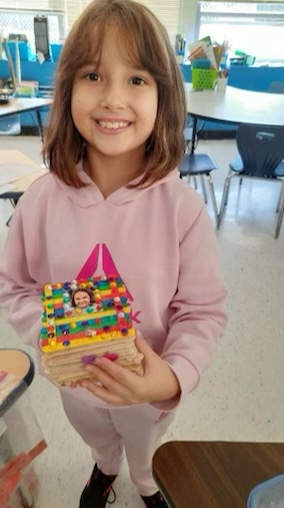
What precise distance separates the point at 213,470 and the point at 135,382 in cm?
17

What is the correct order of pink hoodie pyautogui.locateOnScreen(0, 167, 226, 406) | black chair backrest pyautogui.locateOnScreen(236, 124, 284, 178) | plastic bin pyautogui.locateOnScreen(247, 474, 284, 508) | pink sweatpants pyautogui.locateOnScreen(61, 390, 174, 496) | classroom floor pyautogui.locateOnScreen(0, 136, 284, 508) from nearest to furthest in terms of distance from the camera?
plastic bin pyautogui.locateOnScreen(247, 474, 284, 508)
pink hoodie pyautogui.locateOnScreen(0, 167, 226, 406)
pink sweatpants pyautogui.locateOnScreen(61, 390, 174, 496)
classroom floor pyautogui.locateOnScreen(0, 136, 284, 508)
black chair backrest pyautogui.locateOnScreen(236, 124, 284, 178)

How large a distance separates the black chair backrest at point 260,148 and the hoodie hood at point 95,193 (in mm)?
1715

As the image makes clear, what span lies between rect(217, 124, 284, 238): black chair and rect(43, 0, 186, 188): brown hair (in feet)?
5.48

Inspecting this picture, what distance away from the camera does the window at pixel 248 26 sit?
14.5ft

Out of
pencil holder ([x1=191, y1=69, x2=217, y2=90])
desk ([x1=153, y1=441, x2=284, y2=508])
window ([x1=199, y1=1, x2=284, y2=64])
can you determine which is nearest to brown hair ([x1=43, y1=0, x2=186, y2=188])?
desk ([x1=153, y1=441, x2=284, y2=508])

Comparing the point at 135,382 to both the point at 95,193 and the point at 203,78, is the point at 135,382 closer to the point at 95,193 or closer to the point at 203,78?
the point at 95,193

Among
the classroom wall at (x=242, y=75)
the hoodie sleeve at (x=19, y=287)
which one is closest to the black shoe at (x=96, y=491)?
the hoodie sleeve at (x=19, y=287)

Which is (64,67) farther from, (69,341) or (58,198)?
(69,341)

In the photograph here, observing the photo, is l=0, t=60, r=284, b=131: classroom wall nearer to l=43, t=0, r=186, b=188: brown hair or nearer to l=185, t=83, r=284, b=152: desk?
l=185, t=83, r=284, b=152: desk

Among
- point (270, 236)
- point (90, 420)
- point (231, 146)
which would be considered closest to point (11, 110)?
point (270, 236)

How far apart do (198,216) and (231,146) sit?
408 centimetres

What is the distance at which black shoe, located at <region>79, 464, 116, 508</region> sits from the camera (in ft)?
3.74

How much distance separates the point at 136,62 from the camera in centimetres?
65

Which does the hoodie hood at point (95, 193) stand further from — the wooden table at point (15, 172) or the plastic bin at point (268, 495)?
the wooden table at point (15, 172)
